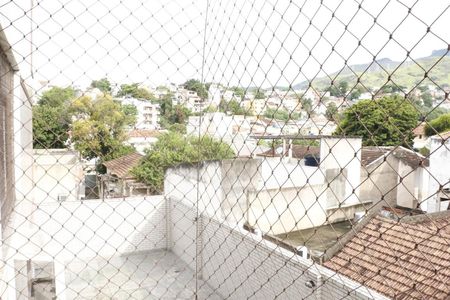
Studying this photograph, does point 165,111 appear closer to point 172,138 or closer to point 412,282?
point 412,282

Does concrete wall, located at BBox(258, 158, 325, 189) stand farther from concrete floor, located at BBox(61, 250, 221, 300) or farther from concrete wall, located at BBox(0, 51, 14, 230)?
concrete wall, located at BBox(0, 51, 14, 230)

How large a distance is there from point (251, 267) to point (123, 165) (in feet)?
18.3

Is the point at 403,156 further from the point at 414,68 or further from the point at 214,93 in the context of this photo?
the point at 414,68

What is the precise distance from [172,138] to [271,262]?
5.81 m

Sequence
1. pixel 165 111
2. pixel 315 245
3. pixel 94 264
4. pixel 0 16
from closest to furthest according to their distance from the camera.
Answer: pixel 0 16, pixel 165 111, pixel 94 264, pixel 315 245

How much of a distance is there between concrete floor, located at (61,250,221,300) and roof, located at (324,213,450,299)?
148cm

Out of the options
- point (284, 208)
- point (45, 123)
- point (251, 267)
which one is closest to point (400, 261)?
point (251, 267)

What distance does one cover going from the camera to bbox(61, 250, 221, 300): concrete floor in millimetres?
3600

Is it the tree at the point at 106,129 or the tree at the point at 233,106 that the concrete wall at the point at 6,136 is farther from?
the tree at the point at 106,129

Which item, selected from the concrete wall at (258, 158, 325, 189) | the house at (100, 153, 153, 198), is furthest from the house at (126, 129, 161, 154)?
the concrete wall at (258, 158, 325, 189)

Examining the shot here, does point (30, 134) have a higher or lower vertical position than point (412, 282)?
higher

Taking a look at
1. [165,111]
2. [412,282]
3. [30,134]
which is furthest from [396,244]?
[30,134]

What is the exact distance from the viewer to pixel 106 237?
450 centimetres

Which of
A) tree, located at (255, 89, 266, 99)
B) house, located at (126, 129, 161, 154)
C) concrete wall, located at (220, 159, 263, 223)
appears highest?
tree, located at (255, 89, 266, 99)
